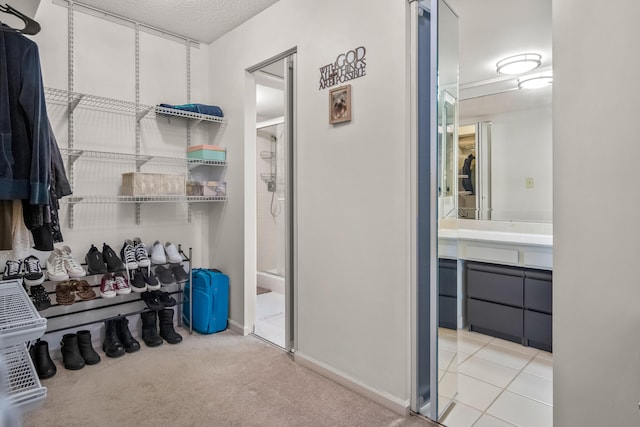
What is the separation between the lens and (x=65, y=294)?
100 inches

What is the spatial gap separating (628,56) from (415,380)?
5.51ft

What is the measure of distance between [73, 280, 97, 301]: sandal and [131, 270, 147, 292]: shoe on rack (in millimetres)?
258

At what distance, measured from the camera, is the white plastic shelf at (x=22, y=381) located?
104 centimetres

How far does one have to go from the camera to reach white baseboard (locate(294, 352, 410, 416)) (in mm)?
1980

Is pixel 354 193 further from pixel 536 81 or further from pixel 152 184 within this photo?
pixel 536 81

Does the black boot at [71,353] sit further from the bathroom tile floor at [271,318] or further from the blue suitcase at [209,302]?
the bathroom tile floor at [271,318]

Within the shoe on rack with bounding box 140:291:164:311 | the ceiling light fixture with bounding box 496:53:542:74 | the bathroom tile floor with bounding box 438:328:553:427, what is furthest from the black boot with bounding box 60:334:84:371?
the ceiling light fixture with bounding box 496:53:542:74

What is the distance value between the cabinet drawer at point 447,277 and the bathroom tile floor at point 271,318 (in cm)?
144

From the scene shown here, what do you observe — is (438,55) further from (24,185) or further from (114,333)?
(114,333)

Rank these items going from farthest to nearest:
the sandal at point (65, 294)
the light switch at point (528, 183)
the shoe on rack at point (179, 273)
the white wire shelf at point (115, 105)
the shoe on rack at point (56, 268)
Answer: the light switch at point (528, 183) → the shoe on rack at point (179, 273) → the white wire shelf at point (115, 105) → the sandal at point (65, 294) → the shoe on rack at point (56, 268)

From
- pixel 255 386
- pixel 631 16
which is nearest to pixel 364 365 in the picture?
pixel 255 386

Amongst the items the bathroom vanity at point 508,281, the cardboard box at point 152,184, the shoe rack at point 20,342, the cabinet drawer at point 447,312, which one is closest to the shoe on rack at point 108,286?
the cardboard box at point 152,184

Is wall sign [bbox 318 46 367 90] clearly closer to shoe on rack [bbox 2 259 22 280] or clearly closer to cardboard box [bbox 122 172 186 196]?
cardboard box [bbox 122 172 186 196]

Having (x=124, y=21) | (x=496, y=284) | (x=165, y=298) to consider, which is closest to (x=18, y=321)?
(x=165, y=298)
